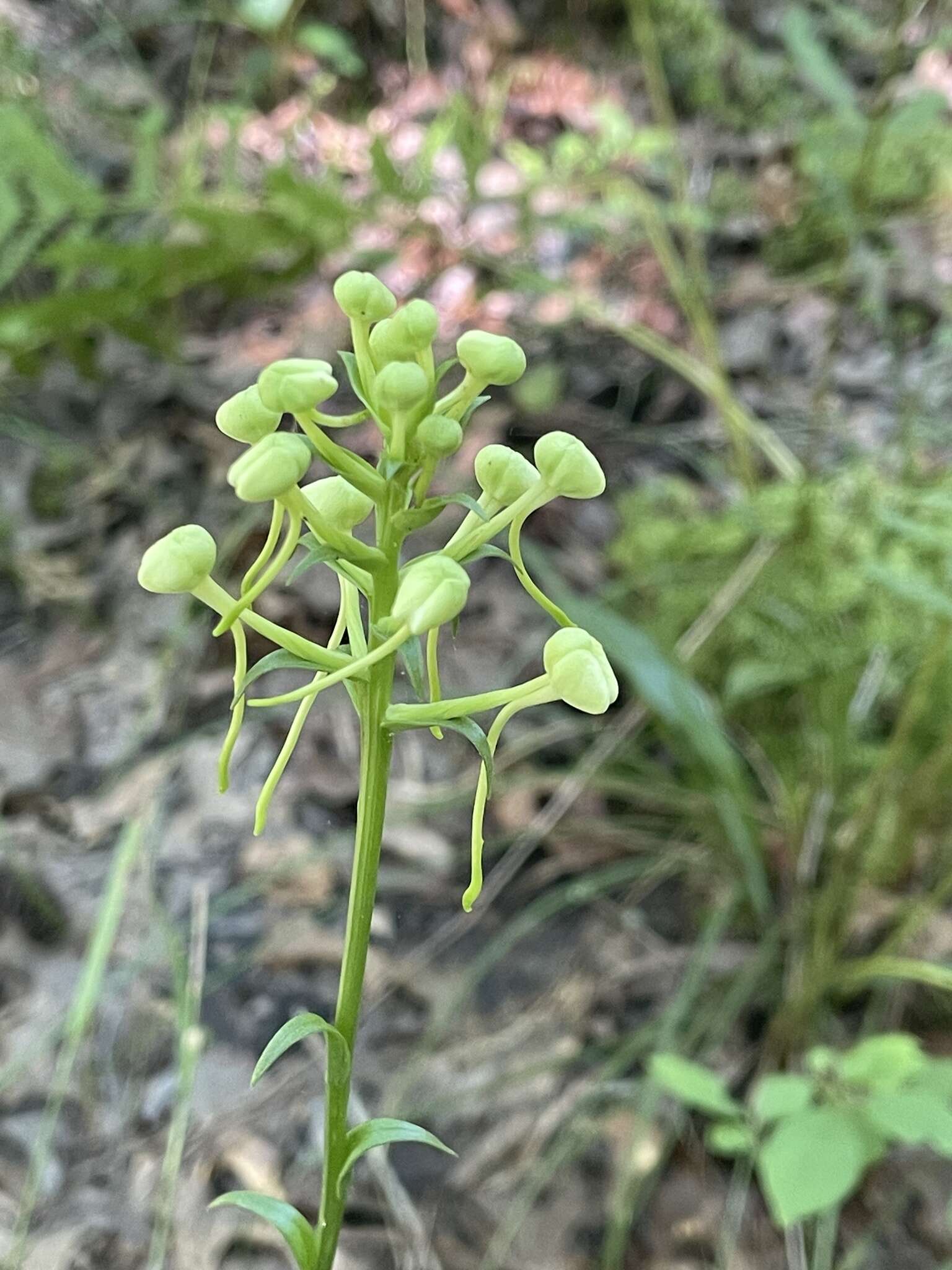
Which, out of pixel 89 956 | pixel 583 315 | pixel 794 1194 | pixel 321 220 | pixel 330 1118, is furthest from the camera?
pixel 583 315

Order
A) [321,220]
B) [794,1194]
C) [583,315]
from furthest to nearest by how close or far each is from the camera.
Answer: [583,315] → [321,220] → [794,1194]

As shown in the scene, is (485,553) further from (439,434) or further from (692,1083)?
(692,1083)

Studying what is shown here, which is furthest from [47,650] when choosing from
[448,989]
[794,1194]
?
[794,1194]

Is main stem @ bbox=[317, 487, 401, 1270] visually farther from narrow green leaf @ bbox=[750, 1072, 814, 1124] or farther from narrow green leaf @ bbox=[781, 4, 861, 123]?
narrow green leaf @ bbox=[781, 4, 861, 123]

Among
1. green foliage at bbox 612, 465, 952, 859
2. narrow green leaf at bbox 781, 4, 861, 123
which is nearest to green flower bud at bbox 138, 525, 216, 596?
green foliage at bbox 612, 465, 952, 859

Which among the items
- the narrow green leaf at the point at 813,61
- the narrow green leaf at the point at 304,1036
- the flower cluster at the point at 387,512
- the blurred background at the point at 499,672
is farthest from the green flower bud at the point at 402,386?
the narrow green leaf at the point at 813,61

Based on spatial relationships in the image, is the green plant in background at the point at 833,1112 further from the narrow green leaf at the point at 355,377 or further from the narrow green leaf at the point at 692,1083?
the narrow green leaf at the point at 355,377

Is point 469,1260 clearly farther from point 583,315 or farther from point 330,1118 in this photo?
point 583,315
